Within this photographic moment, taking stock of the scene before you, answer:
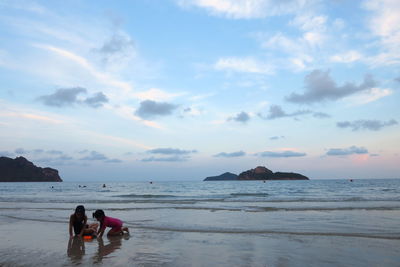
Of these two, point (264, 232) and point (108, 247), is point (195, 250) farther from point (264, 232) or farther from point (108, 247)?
point (264, 232)

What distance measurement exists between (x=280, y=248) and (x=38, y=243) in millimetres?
7408

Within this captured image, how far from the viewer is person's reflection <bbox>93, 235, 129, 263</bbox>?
27.1 ft

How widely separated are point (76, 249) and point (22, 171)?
195312mm

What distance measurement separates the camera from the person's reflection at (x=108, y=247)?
825 centimetres

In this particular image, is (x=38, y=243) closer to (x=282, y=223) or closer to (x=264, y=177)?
(x=282, y=223)

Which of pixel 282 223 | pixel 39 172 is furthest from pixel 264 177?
pixel 282 223

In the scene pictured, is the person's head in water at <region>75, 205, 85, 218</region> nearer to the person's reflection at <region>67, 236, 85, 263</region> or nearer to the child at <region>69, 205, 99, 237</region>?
the child at <region>69, 205, 99, 237</region>

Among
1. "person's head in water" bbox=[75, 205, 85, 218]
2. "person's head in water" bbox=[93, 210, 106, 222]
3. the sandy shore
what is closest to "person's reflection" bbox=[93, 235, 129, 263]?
the sandy shore

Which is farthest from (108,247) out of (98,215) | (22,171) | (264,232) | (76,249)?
(22,171)

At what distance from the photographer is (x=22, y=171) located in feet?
585

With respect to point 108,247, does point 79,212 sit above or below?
above

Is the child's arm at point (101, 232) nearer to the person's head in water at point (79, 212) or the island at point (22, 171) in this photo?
the person's head in water at point (79, 212)

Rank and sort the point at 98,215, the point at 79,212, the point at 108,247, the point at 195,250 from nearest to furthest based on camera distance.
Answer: the point at 195,250
the point at 108,247
the point at 98,215
the point at 79,212

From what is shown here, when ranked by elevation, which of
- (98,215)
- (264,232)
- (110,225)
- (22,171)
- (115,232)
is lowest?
(264,232)
